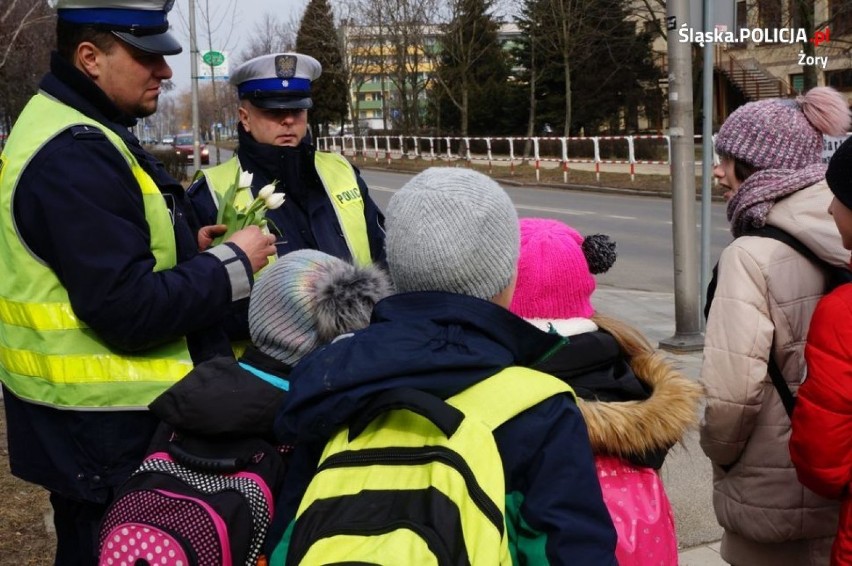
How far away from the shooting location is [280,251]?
10.7ft

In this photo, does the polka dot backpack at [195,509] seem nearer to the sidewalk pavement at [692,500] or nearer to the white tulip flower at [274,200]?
the white tulip flower at [274,200]

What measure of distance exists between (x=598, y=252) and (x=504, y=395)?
0.99 meters

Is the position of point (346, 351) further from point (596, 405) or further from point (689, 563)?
point (689, 563)

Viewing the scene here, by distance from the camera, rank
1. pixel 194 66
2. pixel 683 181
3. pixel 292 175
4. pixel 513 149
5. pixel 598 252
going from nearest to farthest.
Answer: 1. pixel 598 252
2. pixel 292 175
3. pixel 683 181
4. pixel 194 66
5. pixel 513 149

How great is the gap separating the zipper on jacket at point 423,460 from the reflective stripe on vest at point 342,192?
1731 mm

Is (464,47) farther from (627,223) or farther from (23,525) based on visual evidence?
(23,525)

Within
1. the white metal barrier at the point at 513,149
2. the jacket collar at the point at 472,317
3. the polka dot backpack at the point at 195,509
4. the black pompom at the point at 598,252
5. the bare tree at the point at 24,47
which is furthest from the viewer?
the white metal barrier at the point at 513,149

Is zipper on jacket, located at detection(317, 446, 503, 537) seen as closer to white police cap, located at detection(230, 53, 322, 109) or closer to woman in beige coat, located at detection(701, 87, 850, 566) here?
woman in beige coat, located at detection(701, 87, 850, 566)

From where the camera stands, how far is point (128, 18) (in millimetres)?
2455

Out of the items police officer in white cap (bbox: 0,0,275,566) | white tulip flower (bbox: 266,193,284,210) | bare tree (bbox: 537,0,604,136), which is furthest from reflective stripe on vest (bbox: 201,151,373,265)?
bare tree (bbox: 537,0,604,136)

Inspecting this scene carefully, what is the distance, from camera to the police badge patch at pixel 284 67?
3.51 metres

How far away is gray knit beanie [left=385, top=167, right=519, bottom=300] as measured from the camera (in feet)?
5.69

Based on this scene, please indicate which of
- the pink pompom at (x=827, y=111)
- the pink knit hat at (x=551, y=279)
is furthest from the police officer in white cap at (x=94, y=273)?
the pink pompom at (x=827, y=111)

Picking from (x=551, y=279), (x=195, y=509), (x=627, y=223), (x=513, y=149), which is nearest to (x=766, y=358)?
(x=551, y=279)
